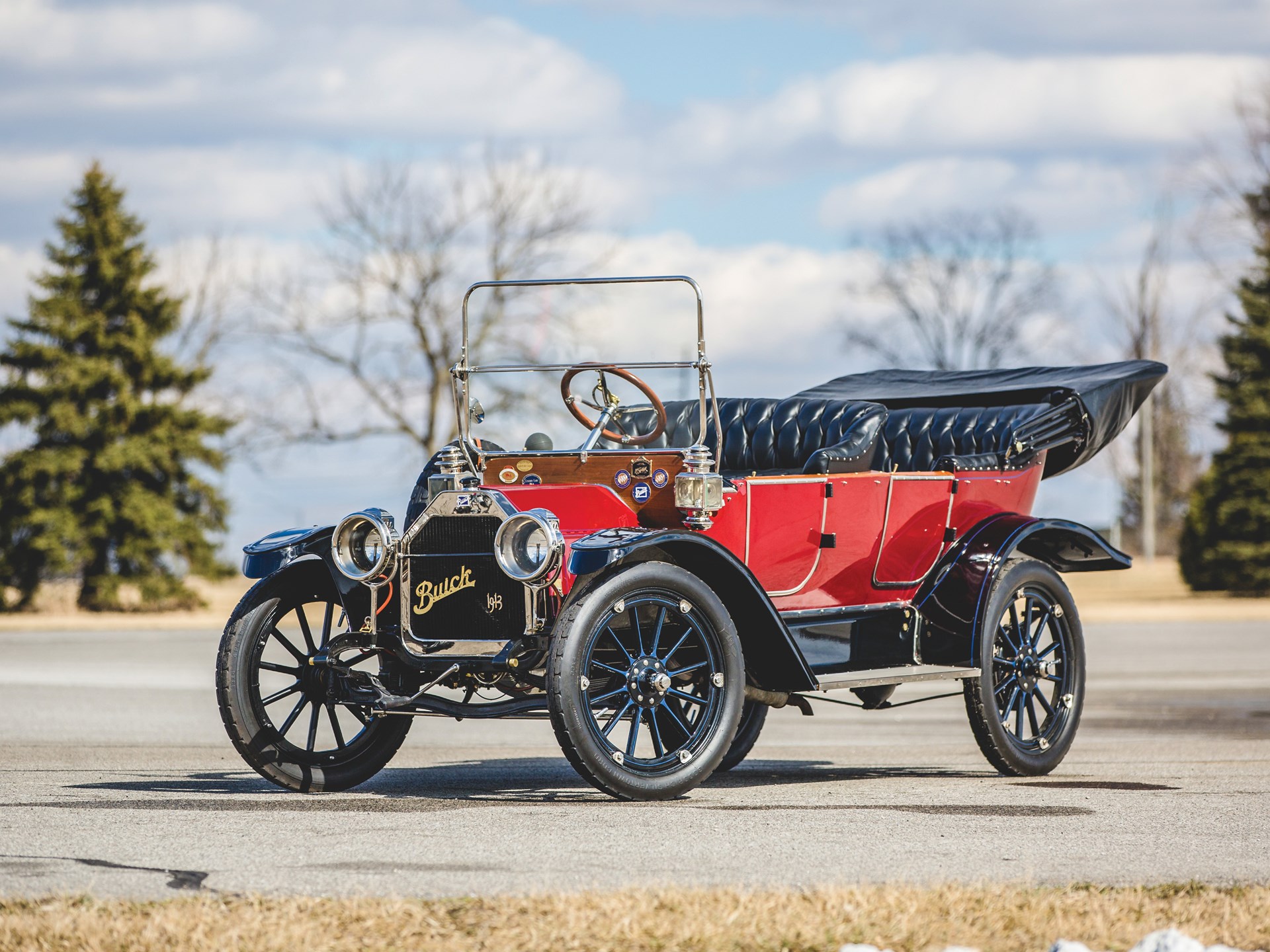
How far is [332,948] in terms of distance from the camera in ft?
14.5

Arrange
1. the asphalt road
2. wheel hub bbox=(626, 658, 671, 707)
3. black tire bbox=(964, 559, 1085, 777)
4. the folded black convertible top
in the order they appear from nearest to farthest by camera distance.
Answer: the asphalt road
wheel hub bbox=(626, 658, 671, 707)
black tire bbox=(964, 559, 1085, 777)
the folded black convertible top

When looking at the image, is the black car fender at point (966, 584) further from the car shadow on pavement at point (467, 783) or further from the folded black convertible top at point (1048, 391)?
the folded black convertible top at point (1048, 391)

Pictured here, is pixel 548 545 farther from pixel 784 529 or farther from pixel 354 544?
pixel 784 529

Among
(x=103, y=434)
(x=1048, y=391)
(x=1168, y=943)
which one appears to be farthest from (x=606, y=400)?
(x=103, y=434)

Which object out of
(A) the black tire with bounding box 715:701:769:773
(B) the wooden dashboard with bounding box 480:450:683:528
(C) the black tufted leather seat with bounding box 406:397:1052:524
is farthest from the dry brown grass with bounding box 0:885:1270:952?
(A) the black tire with bounding box 715:701:769:773

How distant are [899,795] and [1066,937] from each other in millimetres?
3147

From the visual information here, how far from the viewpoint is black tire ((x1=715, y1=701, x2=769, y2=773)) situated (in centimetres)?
943

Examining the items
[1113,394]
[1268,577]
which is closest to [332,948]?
[1113,394]

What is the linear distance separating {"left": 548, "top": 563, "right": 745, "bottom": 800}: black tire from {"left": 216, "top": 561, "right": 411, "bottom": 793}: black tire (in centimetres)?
123

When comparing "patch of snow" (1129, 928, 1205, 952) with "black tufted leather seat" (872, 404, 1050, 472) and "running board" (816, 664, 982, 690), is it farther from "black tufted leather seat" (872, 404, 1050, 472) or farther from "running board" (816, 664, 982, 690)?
"black tufted leather seat" (872, 404, 1050, 472)

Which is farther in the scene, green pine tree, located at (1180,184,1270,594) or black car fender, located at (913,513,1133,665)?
green pine tree, located at (1180,184,1270,594)

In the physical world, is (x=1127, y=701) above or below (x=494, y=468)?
below

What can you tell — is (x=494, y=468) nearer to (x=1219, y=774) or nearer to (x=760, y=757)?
(x=760, y=757)

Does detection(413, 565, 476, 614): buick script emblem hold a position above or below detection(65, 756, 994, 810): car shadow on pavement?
above
